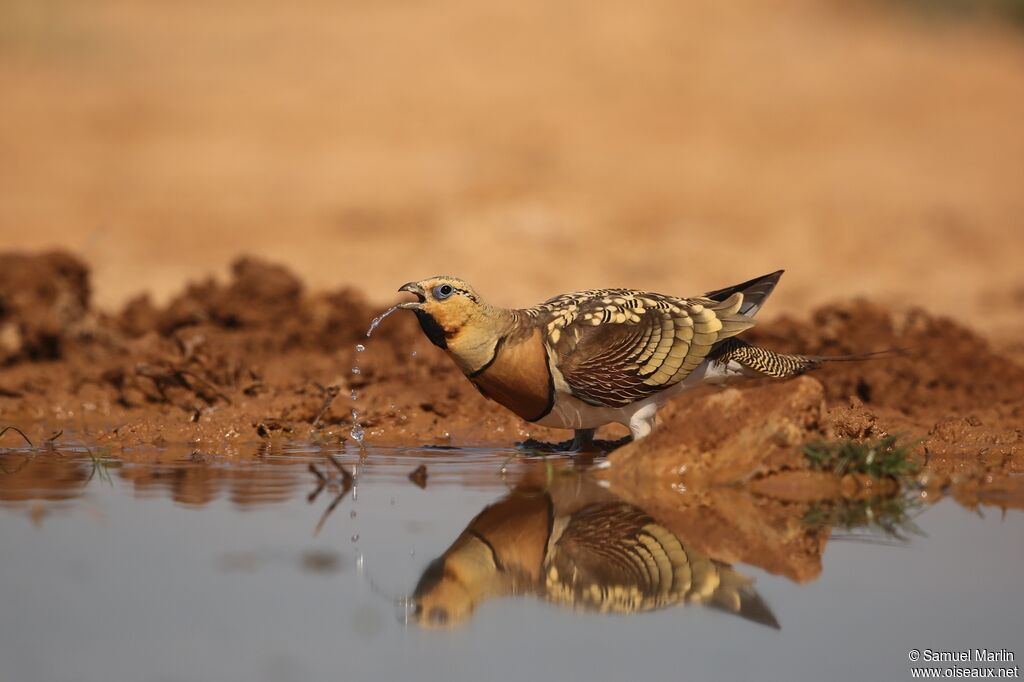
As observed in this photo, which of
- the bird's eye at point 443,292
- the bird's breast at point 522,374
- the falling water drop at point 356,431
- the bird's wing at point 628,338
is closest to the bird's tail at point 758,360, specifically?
the bird's wing at point 628,338

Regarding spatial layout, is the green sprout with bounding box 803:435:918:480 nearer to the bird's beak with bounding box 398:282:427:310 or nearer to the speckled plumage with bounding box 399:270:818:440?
the speckled plumage with bounding box 399:270:818:440

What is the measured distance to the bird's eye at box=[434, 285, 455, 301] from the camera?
21.2 feet

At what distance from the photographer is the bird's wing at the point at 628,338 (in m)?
6.45

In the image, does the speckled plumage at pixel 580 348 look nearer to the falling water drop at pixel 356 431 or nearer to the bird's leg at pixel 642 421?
the bird's leg at pixel 642 421

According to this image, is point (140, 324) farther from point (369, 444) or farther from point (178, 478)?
point (178, 478)

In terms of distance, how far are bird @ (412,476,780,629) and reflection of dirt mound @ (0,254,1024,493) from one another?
40.7 inches

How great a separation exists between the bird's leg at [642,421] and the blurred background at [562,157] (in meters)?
6.14

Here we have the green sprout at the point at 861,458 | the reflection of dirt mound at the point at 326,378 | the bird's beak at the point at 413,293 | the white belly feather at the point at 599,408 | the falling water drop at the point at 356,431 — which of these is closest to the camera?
the green sprout at the point at 861,458

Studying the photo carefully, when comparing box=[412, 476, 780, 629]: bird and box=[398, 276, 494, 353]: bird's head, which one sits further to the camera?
box=[398, 276, 494, 353]: bird's head

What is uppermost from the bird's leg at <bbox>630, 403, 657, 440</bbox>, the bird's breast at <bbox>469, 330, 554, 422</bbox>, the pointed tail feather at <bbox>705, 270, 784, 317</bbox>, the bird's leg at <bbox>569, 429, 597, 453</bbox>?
the pointed tail feather at <bbox>705, 270, 784, 317</bbox>

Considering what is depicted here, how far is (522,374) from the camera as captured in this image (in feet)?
21.1

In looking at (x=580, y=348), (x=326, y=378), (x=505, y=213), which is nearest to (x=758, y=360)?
(x=580, y=348)

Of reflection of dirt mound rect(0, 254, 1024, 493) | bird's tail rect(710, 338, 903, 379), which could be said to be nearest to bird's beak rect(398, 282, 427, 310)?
reflection of dirt mound rect(0, 254, 1024, 493)

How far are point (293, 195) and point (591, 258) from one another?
4.46 meters
